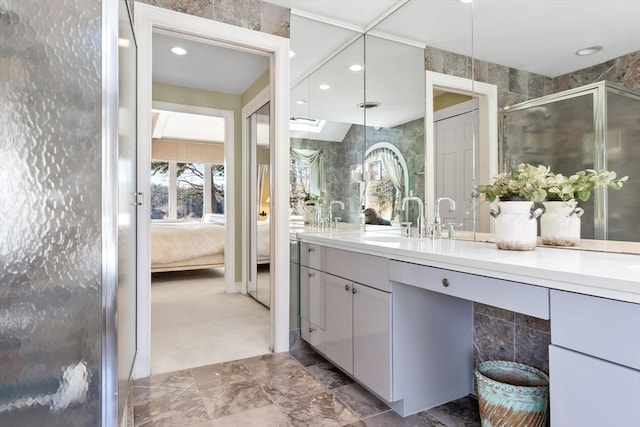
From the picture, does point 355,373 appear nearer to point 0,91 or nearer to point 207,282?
point 0,91

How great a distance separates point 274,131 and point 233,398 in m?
1.69

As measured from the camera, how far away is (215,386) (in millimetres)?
2006

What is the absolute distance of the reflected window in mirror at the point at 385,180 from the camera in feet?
8.40

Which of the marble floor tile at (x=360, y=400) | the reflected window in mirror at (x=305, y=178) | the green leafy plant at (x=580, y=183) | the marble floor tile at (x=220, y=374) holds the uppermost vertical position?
the reflected window in mirror at (x=305, y=178)

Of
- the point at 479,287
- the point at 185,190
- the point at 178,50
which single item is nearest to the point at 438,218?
the point at 479,287

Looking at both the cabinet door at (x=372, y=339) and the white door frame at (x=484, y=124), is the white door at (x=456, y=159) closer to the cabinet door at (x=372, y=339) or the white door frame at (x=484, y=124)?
the white door frame at (x=484, y=124)

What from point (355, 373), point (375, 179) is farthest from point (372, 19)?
point (355, 373)

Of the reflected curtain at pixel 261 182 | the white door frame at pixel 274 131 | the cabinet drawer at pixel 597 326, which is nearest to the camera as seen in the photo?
the cabinet drawer at pixel 597 326

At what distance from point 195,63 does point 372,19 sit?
188 cm

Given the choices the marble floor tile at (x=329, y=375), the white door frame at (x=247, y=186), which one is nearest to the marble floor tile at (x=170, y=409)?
the marble floor tile at (x=329, y=375)

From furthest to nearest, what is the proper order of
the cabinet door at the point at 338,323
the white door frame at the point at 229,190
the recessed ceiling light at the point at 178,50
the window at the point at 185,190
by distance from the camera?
1. the window at the point at 185,190
2. the white door frame at the point at 229,190
3. the recessed ceiling light at the point at 178,50
4. the cabinet door at the point at 338,323

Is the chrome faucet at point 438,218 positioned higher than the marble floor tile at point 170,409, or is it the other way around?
the chrome faucet at point 438,218

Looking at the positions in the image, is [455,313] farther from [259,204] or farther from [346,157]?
[259,204]

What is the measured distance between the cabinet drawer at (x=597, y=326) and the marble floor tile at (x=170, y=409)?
61.3 inches
